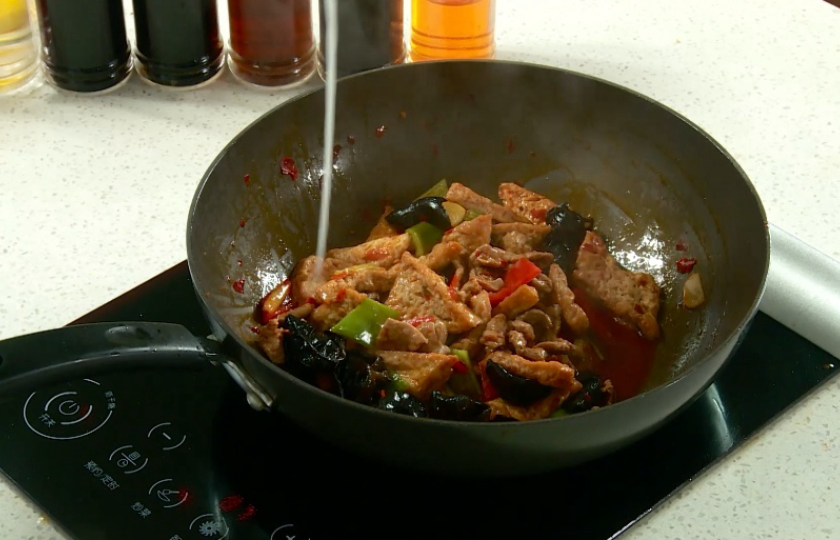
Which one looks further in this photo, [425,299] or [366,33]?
[366,33]

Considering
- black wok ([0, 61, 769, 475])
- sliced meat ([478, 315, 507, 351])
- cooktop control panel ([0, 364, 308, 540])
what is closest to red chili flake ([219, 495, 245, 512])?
cooktop control panel ([0, 364, 308, 540])

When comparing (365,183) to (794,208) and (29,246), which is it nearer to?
(29,246)

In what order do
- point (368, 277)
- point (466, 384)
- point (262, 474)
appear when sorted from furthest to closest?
point (368, 277)
point (466, 384)
point (262, 474)

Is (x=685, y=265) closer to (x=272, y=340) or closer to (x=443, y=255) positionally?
(x=443, y=255)

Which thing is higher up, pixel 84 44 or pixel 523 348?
pixel 84 44

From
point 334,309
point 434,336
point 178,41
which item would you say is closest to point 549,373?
point 434,336

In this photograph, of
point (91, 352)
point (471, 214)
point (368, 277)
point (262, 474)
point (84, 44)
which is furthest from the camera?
point (84, 44)
